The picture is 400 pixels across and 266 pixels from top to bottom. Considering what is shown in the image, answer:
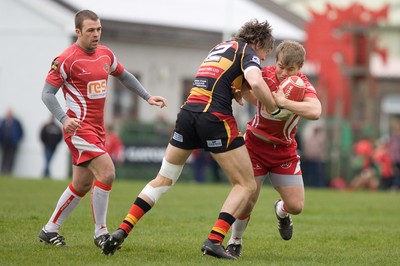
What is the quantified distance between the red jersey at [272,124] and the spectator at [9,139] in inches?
757

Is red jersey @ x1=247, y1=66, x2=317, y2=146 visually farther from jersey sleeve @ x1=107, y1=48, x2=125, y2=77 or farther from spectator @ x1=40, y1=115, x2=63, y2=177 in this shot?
spectator @ x1=40, y1=115, x2=63, y2=177

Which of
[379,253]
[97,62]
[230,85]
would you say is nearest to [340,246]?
[379,253]

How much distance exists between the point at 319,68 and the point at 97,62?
26.2 m

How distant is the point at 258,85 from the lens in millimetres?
8242

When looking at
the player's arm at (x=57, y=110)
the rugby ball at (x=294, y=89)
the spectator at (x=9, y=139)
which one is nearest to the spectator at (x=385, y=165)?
the spectator at (x=9, y=139)

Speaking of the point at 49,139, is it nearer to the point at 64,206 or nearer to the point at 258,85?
the point at 64,206

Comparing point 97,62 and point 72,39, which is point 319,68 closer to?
point 72,39

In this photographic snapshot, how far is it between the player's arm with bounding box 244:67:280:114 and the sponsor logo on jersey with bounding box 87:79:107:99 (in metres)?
1.56

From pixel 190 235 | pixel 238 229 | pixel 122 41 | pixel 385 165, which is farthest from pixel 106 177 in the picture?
pixel 122 41

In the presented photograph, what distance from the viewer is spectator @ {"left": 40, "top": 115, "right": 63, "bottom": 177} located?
25859 millimetres

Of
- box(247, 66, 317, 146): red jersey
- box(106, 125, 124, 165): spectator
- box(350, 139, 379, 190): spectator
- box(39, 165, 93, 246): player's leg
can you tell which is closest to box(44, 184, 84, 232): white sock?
box(39, 165, 93, 246): player's leg

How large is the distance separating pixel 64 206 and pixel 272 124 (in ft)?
7.21

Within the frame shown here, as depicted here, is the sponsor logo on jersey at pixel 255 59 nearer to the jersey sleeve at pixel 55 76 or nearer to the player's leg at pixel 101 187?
the player's leg at pixel 101 187

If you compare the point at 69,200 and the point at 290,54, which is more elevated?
the point at 290,54
